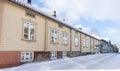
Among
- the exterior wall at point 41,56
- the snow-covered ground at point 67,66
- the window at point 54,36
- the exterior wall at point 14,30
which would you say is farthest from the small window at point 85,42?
the exterior wall at point 14,30

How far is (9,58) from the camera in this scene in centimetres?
1490

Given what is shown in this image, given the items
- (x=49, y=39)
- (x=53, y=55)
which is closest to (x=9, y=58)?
(x=49, y=39)

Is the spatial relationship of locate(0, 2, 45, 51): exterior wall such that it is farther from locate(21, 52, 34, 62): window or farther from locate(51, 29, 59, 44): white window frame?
locate(51, 29, 59, 44): white window frame

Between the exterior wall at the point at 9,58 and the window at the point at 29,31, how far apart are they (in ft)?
7.05

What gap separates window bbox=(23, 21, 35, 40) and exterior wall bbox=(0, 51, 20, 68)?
215cm

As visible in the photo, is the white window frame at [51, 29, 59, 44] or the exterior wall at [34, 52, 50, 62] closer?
the exterior wall at [34, 52, 50, 62]

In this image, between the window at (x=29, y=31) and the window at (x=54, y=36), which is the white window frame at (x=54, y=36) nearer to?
Answer: the window at (x=54, y=36)

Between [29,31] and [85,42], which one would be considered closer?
[29,31]

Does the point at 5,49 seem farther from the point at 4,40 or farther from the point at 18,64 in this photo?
the point at 18,64

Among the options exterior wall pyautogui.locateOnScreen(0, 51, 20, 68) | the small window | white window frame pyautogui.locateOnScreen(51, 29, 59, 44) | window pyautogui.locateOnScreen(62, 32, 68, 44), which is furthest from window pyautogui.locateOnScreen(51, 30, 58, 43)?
the small window

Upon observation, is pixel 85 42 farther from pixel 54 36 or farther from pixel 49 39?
pixel 49 39

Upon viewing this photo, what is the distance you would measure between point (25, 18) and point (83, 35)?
22.9 meters

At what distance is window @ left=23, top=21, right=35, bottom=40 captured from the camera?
1734cm

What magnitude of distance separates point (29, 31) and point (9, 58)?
3.86 m
